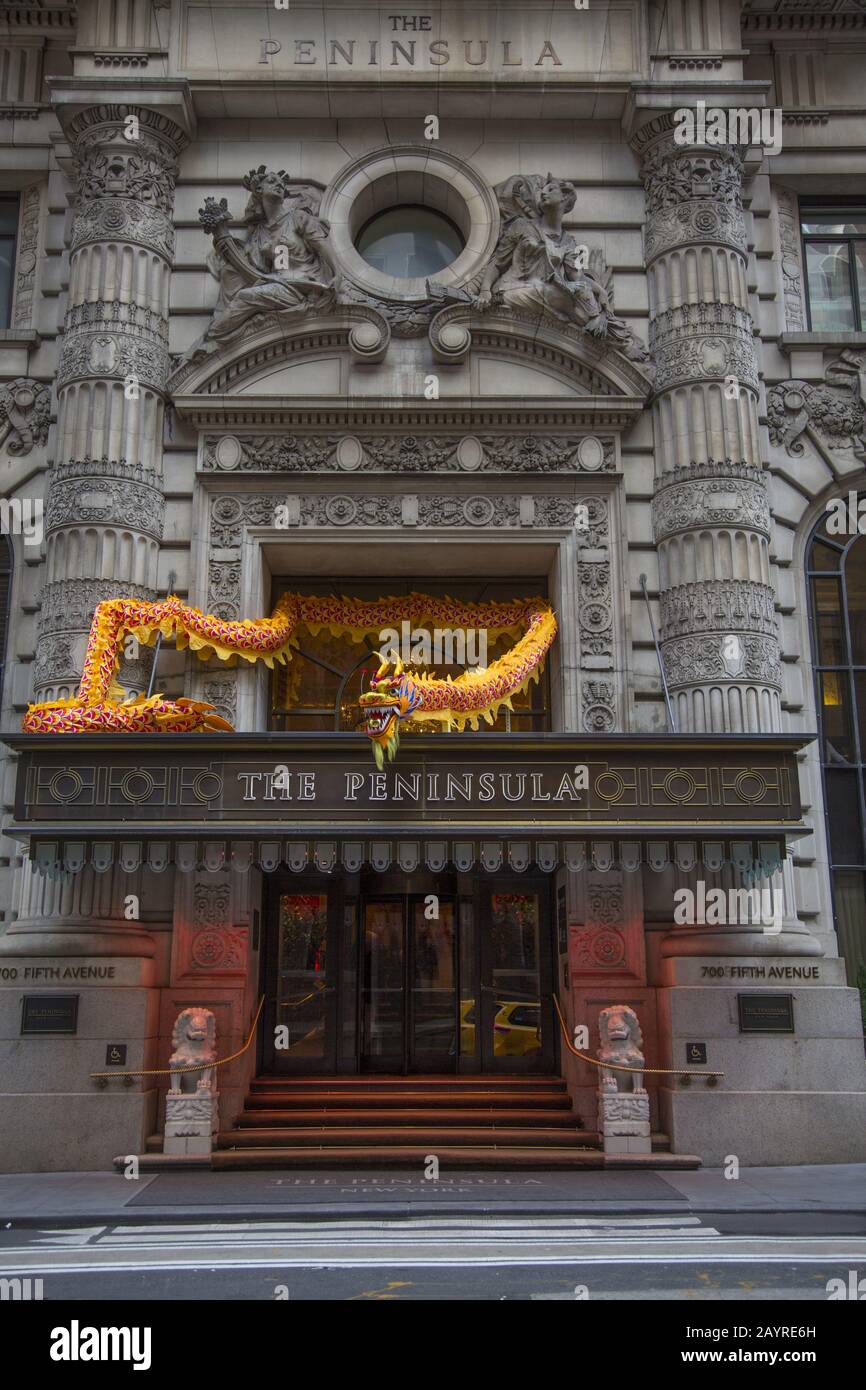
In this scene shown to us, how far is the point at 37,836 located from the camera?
44.4 feet

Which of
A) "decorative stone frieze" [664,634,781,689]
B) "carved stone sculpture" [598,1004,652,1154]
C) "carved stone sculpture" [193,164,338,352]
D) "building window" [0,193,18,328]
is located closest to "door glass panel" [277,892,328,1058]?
"carved stone sculpture" [598,1004,652,1154]

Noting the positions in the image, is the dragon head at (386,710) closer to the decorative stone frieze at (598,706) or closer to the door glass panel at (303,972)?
the decorative stone frieze at (598,706)

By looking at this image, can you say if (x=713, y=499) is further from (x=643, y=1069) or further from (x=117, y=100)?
(x=117, y=100)

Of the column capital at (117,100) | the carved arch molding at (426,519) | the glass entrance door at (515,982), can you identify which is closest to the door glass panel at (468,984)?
the glass entrance door at (515,982)

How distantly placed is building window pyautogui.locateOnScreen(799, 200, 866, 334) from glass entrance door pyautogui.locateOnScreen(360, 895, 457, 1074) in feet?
36.5

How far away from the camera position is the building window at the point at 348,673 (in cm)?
1719

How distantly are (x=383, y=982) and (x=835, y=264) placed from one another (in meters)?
13.5

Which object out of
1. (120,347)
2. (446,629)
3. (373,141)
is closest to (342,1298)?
(446,629)

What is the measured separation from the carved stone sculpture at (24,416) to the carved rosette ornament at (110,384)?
77 cm

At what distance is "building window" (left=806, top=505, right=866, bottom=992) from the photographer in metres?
16.7

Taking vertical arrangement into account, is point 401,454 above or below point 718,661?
above

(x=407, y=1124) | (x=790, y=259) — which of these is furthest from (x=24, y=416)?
(x=790, y=259)

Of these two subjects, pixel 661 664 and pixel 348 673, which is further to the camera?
pixel 348 673

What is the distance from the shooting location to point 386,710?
1327 centimetres
